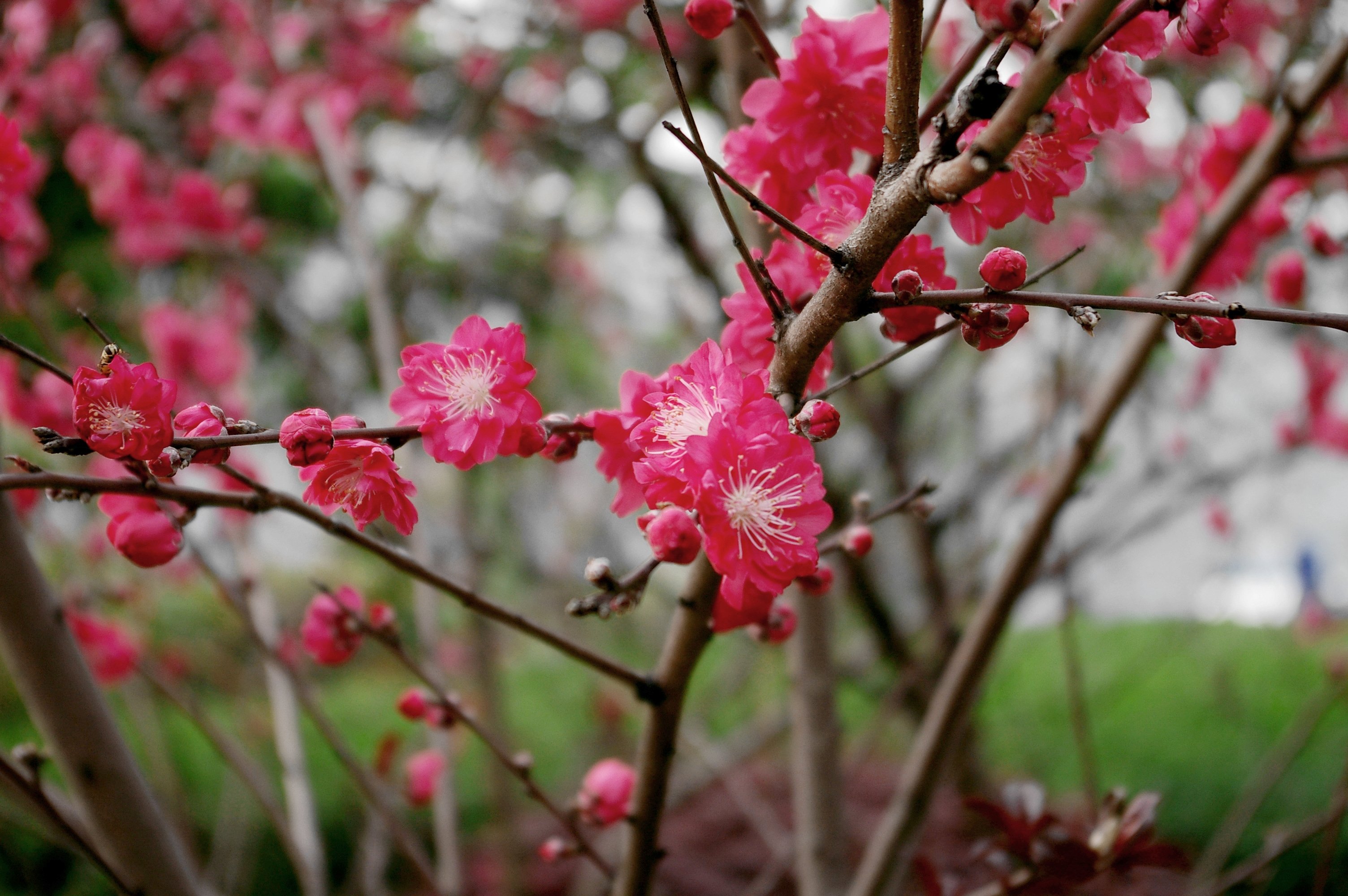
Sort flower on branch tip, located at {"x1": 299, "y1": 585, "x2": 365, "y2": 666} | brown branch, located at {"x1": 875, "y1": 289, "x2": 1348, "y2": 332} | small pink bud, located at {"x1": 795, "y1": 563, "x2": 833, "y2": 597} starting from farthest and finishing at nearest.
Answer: flower on branch tip, located at {"x1": 299, "y1": 585, "x2": 365, "y2": 666} < small pink bud, located at {"x1": 795, "y1": 563, "x2": 833, "y2": 597} < brown branch, located at {"x1": 875, "y1": 289, "x2": 1348, "y2": 332}

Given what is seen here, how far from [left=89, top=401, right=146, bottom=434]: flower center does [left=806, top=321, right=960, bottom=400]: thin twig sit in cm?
42

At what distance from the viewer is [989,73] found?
43 cm

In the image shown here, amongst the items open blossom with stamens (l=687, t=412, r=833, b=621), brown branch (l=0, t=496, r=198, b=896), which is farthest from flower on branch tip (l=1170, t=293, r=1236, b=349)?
brown branch (l=0, t=496, r=198, b=896)

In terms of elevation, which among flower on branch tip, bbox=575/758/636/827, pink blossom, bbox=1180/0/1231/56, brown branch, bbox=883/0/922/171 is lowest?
flower on branch tip, bbox=575/758/636/827

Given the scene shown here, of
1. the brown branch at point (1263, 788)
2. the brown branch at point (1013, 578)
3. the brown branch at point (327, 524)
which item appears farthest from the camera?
the brown branch at point (1263, 788)

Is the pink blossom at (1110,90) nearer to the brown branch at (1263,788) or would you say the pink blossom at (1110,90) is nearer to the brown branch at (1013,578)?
the brown branch at (1013,578)

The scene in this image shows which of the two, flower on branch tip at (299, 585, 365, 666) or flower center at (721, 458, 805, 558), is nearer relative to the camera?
→ flower center at (721, 458, 805, 558)

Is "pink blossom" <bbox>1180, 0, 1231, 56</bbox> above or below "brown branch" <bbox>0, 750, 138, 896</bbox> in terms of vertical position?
above

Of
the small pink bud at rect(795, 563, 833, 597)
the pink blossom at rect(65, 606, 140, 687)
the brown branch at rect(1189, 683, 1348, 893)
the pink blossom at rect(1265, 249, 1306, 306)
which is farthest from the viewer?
the pink blossom at rect(65, 606, 140, 687)

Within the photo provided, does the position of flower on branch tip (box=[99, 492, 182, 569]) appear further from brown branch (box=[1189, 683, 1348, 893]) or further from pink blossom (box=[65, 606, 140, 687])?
brown branch (box=[1189, 683, 1348, 893])

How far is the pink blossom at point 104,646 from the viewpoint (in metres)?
1.51

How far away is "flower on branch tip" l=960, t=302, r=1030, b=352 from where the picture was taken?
506mm

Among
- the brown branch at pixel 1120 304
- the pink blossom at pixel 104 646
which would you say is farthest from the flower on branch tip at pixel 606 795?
the pink blossom at pixel 104 646

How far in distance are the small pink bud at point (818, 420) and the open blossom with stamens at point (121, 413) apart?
1.27 ft
